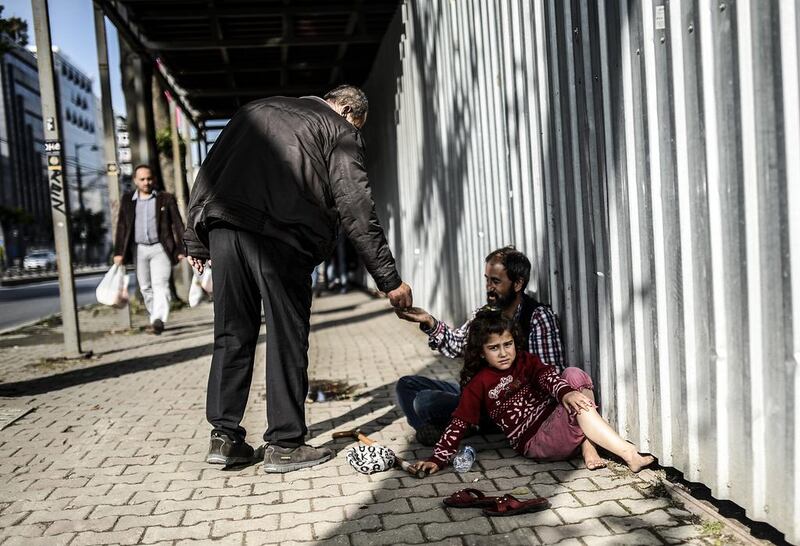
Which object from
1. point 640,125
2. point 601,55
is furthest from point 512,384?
point 601,55

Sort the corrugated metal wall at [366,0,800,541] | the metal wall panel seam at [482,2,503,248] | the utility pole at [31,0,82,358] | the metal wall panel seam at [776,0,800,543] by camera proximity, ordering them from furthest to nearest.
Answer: the utility pole at [31,0,82,358]
the metal wall panel seam at [482,2,503,248]
the corrugated metal wall at [366,0,800,541]
the metal wall panel seam at [776,0,800,543]

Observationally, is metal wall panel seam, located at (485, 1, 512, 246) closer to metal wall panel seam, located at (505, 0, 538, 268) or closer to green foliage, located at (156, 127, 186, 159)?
metal wall panel seam, located at (505, 0, 538, 268)

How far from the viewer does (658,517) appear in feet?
10.0

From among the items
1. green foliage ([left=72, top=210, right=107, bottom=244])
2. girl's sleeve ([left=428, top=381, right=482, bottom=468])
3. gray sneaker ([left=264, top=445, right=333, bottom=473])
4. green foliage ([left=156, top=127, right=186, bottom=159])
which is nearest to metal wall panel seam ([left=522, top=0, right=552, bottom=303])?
girl's sleeve ([left=428, top=381, right=482, bottom=468])

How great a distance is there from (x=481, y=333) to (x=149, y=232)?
6.16m

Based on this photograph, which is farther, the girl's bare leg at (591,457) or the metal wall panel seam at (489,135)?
the metal wall panel seam at (489,135)

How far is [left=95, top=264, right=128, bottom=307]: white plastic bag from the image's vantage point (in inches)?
308

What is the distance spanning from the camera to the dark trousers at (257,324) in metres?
3.88

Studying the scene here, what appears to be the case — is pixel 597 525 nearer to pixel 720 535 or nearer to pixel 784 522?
pixel 720 535

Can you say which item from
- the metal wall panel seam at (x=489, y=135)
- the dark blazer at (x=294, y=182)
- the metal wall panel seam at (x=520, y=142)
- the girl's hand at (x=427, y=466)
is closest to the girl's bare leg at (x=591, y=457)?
the girl's hand at (x=427, y=466)

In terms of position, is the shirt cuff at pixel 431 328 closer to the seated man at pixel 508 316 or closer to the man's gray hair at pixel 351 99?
the seated man at pixel 508 316

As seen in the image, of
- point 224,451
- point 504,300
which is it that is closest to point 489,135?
point 504,300

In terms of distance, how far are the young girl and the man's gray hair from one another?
127 centimetres

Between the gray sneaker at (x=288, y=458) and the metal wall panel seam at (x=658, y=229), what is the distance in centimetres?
177
